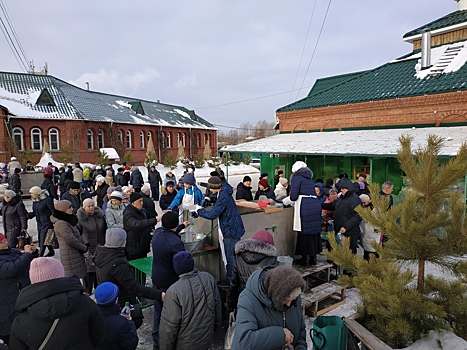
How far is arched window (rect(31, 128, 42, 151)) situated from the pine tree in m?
30.6

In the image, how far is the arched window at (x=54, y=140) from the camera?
2794 cm

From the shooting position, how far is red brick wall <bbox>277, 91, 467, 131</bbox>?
10.5 metres

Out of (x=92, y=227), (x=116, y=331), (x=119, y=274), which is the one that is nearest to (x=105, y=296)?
(x=116, y=331)

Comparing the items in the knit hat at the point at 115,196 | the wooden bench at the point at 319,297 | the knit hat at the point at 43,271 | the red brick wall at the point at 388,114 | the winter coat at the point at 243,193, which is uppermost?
the red brick wall at the point at 388,114

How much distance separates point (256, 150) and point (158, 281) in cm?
→ 1059

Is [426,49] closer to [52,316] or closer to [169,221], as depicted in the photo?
[169,221]

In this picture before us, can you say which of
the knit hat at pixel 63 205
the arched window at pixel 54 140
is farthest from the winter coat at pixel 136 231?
the arched window at pixel 54 140

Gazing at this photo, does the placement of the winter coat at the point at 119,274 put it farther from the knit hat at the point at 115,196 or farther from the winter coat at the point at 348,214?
the winter coat at the point at 348,214

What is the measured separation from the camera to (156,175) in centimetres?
1391

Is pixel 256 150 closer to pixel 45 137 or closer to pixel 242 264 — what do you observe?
pixel 242 264

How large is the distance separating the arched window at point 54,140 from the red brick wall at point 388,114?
2180 cm

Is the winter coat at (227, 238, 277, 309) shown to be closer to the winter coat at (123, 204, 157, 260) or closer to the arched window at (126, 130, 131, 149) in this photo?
the winter coat at (123, 204, 157, 260)

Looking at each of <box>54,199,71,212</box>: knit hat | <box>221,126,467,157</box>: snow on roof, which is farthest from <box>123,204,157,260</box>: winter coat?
<box>221,126,467,157</box>: snow on roof

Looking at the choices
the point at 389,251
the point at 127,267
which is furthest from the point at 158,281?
the point at 389,251
